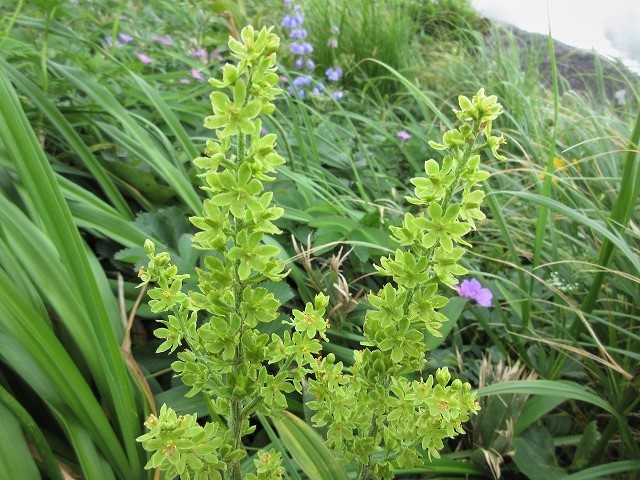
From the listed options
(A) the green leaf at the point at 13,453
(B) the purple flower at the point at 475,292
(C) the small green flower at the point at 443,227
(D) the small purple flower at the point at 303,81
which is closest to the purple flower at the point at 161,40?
(D) the small purple flower at the point at 303,81

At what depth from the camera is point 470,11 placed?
625cm

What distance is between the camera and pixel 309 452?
1.01 meters

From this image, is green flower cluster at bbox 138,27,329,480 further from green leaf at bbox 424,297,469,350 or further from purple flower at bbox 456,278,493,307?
purple flower at bbox 456,278,493,307

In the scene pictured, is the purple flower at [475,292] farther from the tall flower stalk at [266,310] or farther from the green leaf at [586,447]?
the tall flower stalk at [266,310]

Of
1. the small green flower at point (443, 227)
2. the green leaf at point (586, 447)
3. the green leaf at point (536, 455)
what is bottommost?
the green leaf at point (536, 455)

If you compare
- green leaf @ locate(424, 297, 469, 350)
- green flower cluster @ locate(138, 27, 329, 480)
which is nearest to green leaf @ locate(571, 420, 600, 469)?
green leaf @ locate(424, 297, 469, 350)

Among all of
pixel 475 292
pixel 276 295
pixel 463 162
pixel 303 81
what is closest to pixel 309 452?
pixel 276 295

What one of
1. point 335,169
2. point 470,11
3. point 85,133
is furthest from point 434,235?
point 470,11

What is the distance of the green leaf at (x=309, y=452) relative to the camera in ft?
3.22

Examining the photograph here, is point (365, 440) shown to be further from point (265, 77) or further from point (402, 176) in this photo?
point (402, 176)

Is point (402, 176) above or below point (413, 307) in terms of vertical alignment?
below

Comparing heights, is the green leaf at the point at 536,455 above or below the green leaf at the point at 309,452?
below

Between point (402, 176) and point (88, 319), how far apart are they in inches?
66.3

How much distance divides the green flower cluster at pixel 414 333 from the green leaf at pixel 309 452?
125 millimetres
